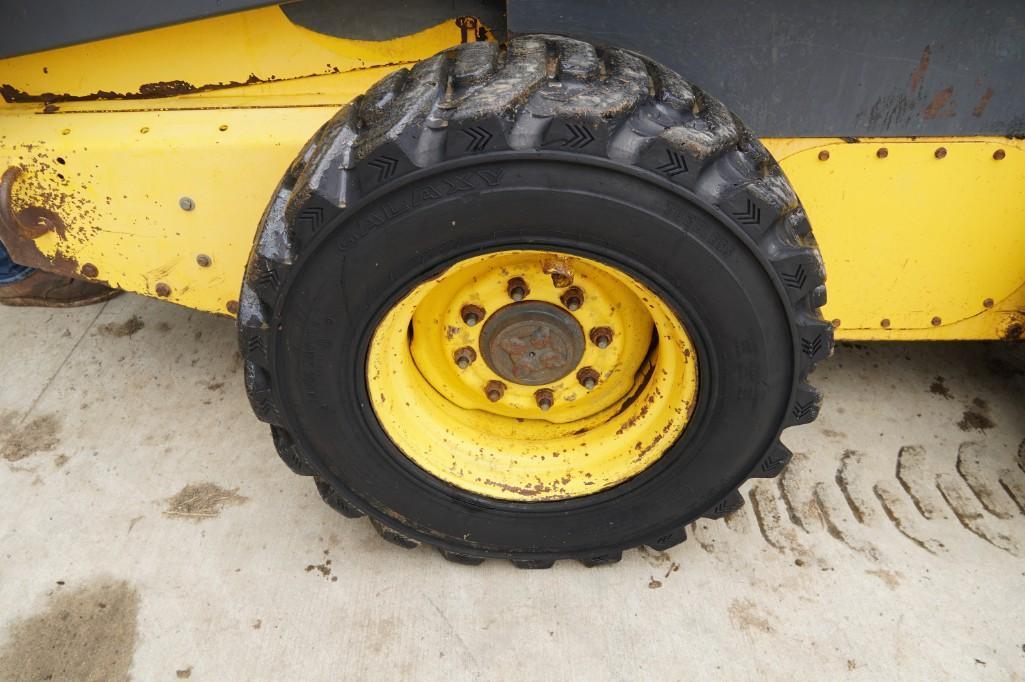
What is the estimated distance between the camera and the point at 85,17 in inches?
72.7

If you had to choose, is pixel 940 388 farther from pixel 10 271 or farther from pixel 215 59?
pixel 10 271

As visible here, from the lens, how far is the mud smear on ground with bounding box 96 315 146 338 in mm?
2902

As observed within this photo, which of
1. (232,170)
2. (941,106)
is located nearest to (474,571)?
(232,170)

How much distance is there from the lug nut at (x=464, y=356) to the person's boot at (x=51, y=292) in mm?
1675

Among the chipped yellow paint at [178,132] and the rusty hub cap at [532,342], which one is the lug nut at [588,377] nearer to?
the rusty hub cap at [532,342]

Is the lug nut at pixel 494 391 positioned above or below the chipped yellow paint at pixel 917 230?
below

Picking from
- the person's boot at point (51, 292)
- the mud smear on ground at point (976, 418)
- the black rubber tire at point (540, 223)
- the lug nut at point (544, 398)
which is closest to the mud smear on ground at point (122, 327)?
the person's boot at point (51, 292)

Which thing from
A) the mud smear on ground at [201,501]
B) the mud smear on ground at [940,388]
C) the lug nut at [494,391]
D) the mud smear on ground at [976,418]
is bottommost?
the mud smear on ground at [201,501]

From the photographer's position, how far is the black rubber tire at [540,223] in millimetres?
1463

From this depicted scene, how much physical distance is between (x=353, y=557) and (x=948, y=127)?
1813 mm

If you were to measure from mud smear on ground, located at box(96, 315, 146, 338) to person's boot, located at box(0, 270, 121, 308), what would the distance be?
14 cm

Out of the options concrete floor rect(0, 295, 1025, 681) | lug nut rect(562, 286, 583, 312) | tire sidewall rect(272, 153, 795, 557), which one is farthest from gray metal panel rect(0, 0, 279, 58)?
concrete floor rect(0, 295, 1025, 681)

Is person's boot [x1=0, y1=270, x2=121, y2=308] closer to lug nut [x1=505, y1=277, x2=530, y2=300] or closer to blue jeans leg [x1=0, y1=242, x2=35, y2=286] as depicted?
blue jeans leg [x1=0, y1=242, x2=35, y2=286]

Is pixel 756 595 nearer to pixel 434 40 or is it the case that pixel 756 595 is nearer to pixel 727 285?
pixel 727 285
